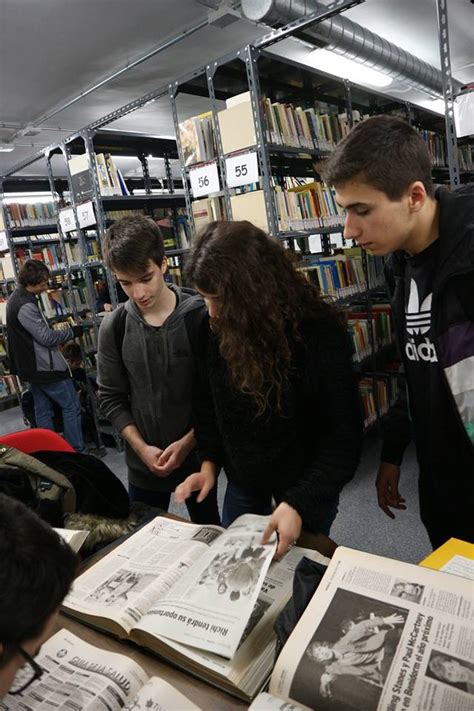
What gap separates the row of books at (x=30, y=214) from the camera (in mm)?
5559

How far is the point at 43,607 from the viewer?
0.54m

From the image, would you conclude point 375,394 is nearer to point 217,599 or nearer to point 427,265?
point 427,265

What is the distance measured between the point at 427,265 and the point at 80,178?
11.1 ft

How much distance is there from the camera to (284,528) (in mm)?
927

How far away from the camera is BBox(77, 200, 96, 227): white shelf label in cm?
368

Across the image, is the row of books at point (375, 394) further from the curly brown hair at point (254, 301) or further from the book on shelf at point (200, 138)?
the curly brown hair at point (254, 301)

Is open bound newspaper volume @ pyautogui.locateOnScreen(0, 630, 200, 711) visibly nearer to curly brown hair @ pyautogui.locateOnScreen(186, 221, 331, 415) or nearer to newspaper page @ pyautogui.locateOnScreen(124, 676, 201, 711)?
newspaper page @ pyautogui.locateOnScreen(124, 676, 201, 711)

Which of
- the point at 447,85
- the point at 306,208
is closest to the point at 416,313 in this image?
the point at 447,85

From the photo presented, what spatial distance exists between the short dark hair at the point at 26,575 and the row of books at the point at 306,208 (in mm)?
2568

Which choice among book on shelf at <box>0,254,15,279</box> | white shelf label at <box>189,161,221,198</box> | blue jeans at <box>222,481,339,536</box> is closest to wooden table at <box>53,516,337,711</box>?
blue jeans at <box>222,481,339,536</box>

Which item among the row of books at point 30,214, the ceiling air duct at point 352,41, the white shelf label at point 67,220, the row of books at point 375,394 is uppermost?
the ceiling air duct at point 352,41

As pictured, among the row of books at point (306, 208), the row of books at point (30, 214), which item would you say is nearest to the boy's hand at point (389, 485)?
the row of books at point (306, 208)

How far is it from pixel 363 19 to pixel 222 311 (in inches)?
204

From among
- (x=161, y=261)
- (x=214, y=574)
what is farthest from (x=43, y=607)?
(x=161, y=261)
